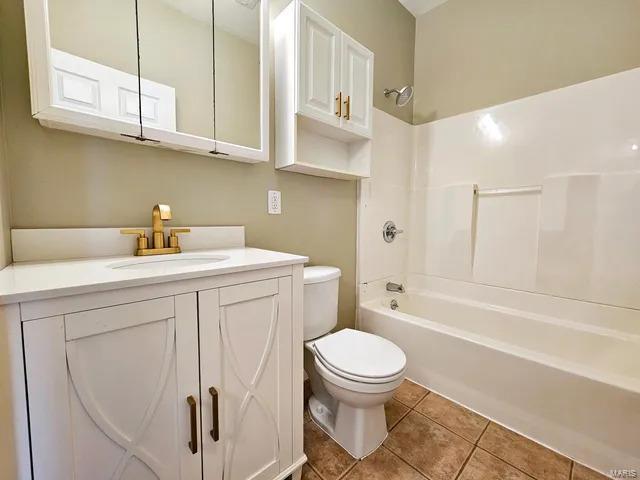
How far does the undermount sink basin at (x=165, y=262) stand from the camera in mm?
882

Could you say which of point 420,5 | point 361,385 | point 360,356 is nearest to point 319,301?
point 360,356

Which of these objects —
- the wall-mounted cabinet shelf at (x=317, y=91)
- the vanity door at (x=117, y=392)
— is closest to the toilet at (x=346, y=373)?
the vanity door at (x=117, y=392)

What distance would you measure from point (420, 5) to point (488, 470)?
9.74ft

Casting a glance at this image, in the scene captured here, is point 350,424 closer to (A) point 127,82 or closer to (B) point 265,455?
(B) point 265,455

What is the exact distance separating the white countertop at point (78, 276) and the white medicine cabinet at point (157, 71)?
435 mm

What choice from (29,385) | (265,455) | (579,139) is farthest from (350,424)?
(579,139)

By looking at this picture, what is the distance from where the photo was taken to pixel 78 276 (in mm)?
635

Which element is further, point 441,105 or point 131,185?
point 441,105

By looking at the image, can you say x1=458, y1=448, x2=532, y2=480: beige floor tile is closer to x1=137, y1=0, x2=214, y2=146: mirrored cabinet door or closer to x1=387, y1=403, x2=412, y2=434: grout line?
x1=387, y1=403, x2=412, y2=434: grout line

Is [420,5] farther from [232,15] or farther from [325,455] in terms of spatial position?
[325,455]

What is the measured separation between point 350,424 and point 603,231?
5.65ft

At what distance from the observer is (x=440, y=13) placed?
A: 2.10 metres

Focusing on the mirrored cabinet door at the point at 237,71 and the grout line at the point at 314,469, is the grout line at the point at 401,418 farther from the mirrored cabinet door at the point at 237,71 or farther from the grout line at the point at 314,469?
the mirrored cabinet door at the point at 237,71

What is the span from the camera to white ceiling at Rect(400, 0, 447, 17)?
81.7 inches
